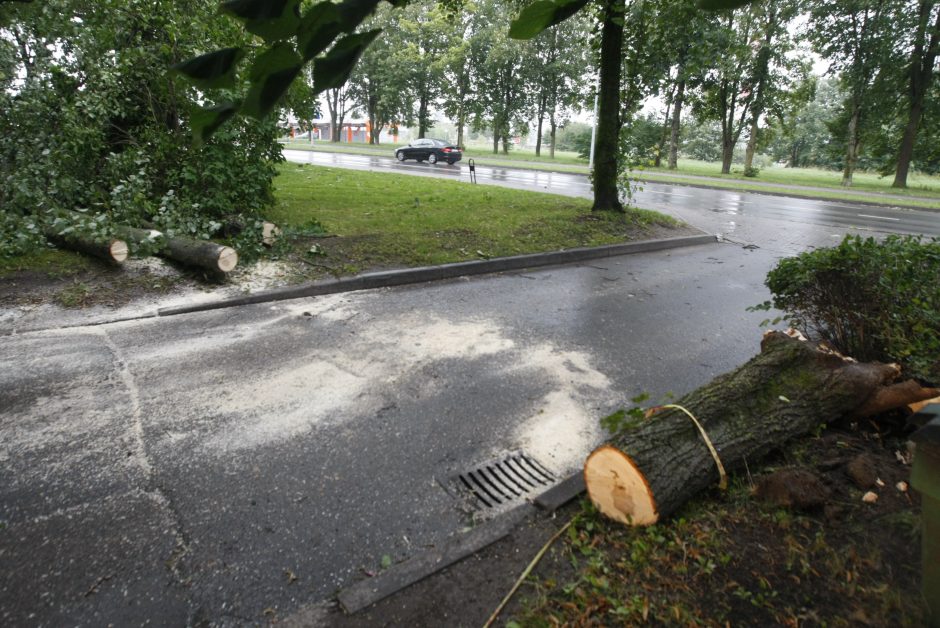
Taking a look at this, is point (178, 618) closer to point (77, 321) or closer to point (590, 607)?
point (590, 607)

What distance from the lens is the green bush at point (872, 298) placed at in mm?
3863

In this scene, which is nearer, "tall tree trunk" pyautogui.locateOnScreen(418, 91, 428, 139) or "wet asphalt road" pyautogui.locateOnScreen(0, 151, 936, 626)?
"wet asphalt road" pyautogui.locateOnScreen(0, 151, 936, 626)

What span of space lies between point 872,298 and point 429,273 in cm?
514

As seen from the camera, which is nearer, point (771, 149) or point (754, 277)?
point (754, 277)

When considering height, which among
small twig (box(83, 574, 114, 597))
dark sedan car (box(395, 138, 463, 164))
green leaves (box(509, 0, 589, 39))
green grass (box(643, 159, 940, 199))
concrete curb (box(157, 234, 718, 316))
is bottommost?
small twig (box(83, 574, 114, 597))

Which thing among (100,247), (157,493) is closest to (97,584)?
(157,493)

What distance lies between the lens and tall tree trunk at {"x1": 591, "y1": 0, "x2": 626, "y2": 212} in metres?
10.8

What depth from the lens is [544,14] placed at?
1.11 meters

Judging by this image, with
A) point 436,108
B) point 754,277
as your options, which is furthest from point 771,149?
point 754,277

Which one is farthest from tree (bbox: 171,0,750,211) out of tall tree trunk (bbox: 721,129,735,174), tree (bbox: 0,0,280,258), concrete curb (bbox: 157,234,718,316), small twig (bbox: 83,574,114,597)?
tall tree trunk (bbox: 721,129,735,174)

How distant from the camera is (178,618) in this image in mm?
2342

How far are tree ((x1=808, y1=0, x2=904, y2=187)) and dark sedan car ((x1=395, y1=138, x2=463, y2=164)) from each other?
19391 mm

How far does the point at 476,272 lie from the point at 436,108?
46.3m

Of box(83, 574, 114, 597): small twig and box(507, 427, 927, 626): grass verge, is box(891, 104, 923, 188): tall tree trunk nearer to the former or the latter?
box(507, 427, 927, 626): grass verge
